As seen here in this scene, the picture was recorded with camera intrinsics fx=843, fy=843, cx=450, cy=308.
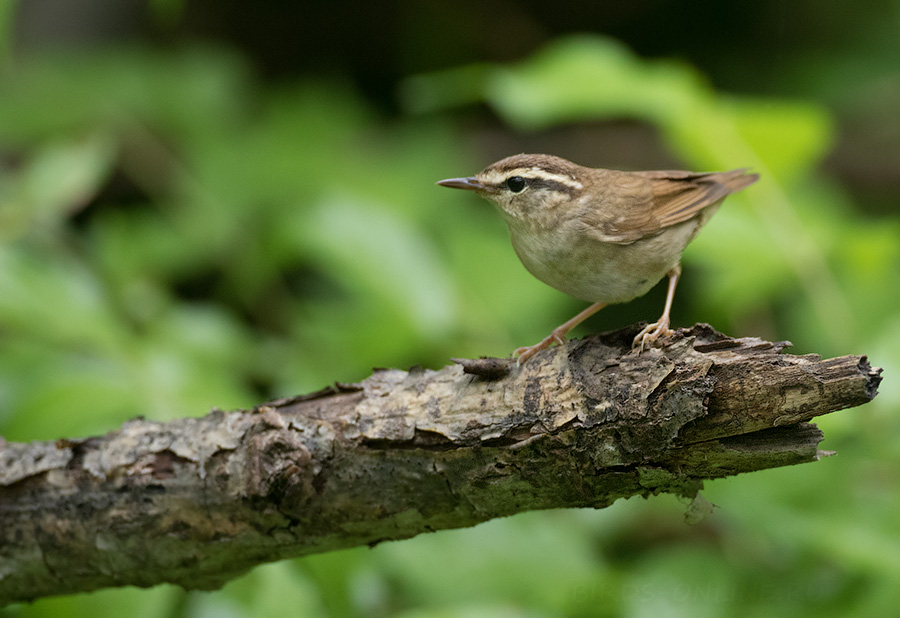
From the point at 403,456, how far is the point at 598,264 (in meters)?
1.12

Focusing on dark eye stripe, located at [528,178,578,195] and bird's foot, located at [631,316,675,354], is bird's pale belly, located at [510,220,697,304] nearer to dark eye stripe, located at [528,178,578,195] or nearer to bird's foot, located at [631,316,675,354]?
dark eye stripe, located at [528,178,578,195]

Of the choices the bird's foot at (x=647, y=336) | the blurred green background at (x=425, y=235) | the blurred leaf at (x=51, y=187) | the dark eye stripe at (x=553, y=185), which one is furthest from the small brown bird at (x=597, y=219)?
the blurred leaf at (x=51, y=187)

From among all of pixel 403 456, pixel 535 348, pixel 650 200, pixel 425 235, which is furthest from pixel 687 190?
pixel 425 235

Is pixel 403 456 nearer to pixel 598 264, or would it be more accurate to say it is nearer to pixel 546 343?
pixel 546 343

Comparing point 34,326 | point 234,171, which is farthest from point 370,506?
point 234,171

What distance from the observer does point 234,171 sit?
22.4 feet

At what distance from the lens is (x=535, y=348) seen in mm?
2875

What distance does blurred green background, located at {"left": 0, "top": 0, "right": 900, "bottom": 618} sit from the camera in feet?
12.0

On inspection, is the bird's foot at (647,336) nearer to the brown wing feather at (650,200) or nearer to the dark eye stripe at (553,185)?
the brown wing feather at (650,200)

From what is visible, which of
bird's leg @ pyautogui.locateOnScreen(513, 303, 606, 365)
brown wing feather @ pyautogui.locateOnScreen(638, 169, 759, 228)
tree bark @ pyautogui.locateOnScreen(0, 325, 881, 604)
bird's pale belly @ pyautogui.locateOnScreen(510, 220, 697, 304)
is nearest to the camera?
tree bark @ pyautogui.locateOnScreen(0, 325, 881, 604)

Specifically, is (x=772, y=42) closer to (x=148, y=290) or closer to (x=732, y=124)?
(x=732, y=124)

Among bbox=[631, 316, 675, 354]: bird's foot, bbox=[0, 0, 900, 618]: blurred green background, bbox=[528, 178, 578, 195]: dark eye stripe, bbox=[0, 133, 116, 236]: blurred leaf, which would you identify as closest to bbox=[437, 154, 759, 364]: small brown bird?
bbox=[528, 178, 578, 195]: dark eye stripe

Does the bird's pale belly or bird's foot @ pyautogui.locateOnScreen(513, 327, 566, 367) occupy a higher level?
the bird's pale belly

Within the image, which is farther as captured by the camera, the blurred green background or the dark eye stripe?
the blurred green background
